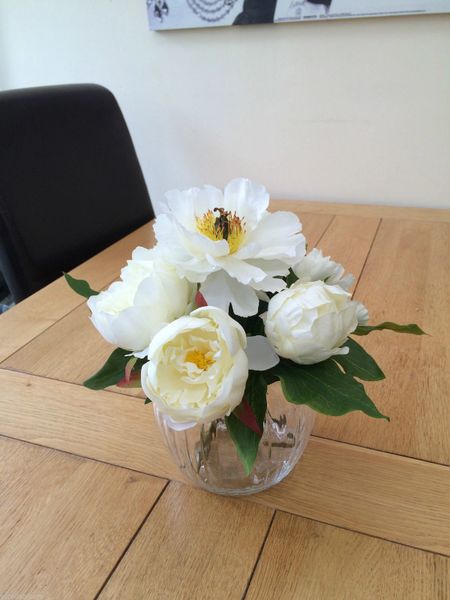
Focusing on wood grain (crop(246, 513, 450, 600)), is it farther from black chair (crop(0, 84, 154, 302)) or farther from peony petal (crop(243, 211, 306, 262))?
black chair (crop(0, 84, 154, 302))

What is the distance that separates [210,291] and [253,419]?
0.10 m

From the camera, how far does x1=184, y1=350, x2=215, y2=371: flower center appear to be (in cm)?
33

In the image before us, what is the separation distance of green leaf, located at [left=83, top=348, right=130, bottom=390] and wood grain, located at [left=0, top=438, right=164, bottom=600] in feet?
0.50

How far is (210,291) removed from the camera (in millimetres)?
363

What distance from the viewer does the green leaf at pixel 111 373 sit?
39 centimetres

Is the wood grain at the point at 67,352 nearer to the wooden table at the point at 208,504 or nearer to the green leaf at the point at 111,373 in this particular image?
the wooden table at the point at 208,504

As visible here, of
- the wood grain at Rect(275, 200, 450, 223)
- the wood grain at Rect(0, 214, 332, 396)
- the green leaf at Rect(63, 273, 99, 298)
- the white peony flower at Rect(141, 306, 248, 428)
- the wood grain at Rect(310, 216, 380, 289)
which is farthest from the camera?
the wood grain at Rect(275, 200, 450, 223)

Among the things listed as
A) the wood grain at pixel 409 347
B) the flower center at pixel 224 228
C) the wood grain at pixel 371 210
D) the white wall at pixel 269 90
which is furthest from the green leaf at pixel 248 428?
the white wall at pixel 269 90

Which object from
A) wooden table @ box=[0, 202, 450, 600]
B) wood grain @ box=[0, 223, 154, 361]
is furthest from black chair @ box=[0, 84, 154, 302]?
wooden table @ box=[0, 202, 450, 600]

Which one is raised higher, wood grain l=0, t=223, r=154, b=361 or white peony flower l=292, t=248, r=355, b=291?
white peony flower l=292, t=248, r=355, b=291

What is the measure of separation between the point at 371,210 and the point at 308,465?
2.91ft

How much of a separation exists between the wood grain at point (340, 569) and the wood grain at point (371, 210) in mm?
911

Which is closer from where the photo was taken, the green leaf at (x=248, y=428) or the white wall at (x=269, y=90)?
the green leaf at (x=248, y=428)

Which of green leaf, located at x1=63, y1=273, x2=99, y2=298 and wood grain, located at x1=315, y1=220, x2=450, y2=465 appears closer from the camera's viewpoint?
green leaf, located at x1=63, y1=273, x2=99, y2=298
